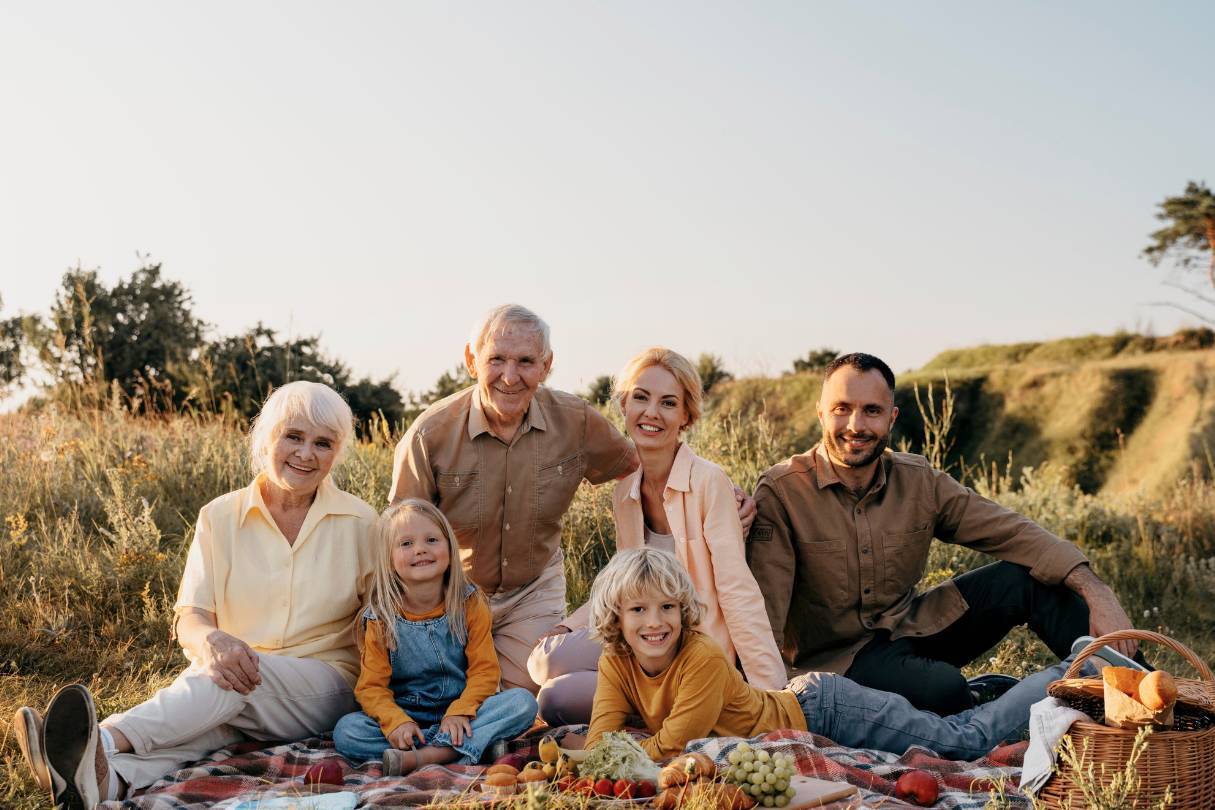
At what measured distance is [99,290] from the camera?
12.4m

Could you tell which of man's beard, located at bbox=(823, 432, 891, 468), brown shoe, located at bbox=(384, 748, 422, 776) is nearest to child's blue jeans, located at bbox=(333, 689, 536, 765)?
brown shoe, located at bbox=(384, 748, 422, 776)

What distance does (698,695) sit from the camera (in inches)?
149

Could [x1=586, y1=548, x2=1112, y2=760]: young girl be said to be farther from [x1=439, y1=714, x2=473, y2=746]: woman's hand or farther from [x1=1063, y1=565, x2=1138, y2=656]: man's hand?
[x1=439, y1=714, x2=473, y2=746]: woman's hand

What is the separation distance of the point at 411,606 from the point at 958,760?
2.17 metres

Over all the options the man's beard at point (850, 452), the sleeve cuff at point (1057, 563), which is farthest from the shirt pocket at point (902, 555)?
the sleeve cuff at point (1057, 563)

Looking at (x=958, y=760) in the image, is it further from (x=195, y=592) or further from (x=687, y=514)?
(x=195, y=592)

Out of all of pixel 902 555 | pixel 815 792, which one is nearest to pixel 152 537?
pixel 902 555

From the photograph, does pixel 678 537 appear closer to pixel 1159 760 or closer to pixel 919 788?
pixel 919 788

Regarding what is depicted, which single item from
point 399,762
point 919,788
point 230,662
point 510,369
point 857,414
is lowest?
point 919,788

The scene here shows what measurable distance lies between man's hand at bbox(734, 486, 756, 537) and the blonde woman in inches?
3.1

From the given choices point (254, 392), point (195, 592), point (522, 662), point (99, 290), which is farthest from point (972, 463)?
point (195, 592)

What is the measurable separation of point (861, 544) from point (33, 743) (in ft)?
10.3

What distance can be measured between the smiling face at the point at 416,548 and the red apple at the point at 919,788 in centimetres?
187

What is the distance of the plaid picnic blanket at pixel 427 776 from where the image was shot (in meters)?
3.53
